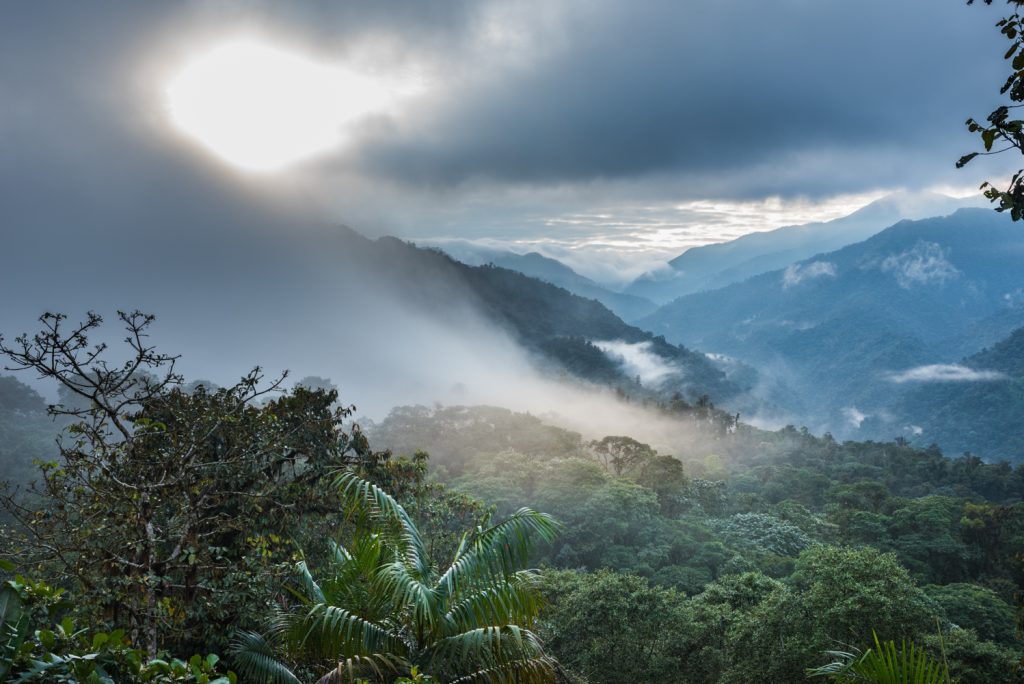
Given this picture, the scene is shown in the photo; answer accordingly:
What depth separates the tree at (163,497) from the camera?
6.28m

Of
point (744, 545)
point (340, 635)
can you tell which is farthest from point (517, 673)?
point (744, 545)

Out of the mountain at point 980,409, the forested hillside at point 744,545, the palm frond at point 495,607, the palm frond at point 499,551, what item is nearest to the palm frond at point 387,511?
the palm frond at point 499,551

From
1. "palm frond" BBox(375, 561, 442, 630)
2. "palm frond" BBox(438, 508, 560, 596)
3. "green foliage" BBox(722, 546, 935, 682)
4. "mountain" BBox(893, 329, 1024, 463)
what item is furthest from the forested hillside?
"mountain" BBox(893, 329, 1024, 463)

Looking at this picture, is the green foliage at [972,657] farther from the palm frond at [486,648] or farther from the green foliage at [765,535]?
the green foliage at [765,535]

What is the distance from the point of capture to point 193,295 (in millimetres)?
131500

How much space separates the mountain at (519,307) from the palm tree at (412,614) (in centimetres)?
13882

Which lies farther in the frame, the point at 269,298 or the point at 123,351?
the point at 269,298

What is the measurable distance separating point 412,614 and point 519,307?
553 feet

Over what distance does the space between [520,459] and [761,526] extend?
49.2 ft

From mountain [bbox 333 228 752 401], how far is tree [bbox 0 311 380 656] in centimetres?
13335

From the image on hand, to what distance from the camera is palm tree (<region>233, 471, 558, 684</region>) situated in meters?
5.02

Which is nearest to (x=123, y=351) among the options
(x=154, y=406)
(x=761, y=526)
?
(x=761, y=526)

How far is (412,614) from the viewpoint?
550 centimetres

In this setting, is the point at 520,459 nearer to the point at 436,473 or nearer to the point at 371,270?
the point at 436,473
